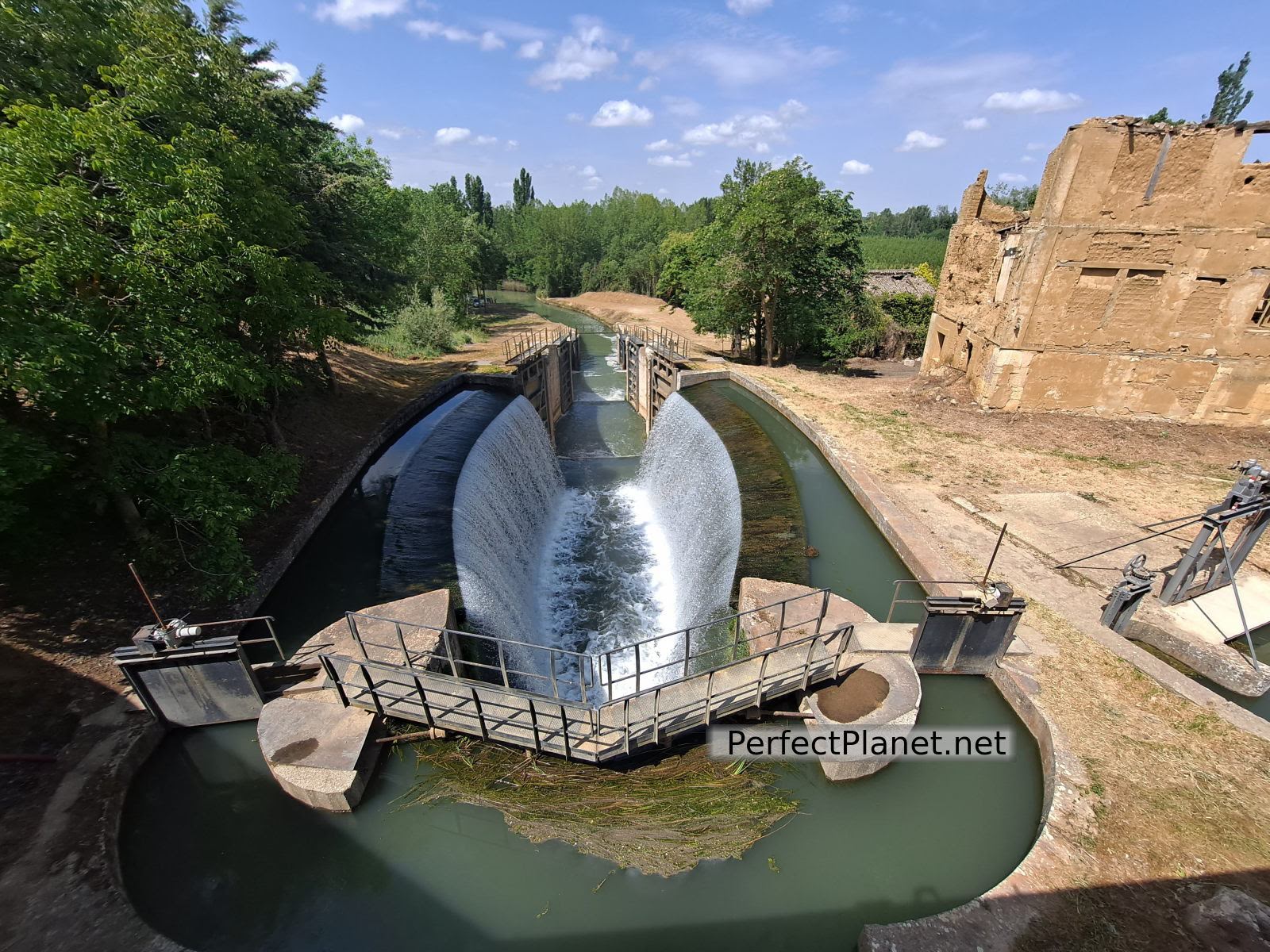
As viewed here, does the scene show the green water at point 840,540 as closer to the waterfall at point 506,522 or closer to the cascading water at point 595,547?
the cascading water at point 595,547

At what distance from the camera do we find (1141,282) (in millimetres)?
17562

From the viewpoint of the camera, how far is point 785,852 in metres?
6.49

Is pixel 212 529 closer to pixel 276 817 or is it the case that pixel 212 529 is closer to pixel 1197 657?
pixel 276 817

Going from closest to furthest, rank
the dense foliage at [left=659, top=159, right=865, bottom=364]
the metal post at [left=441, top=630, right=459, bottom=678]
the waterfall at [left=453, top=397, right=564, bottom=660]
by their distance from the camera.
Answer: the metal post at [left=441, top=630, right=459, bottom=678]
the waterfall at [left=453, top=397, right=564, bottom=660]
the dense foliage at [left=659, top=159, right=865, bottom=364]

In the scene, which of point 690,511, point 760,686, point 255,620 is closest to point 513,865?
point 760,686

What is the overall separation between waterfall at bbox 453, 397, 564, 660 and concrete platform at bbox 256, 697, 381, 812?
8.30 ft

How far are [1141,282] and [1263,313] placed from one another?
3479mm

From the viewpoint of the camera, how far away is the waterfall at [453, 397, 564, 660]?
34.8 ft

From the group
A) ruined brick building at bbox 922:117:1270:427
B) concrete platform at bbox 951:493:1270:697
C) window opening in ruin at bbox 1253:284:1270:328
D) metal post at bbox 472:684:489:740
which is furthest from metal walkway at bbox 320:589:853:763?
window opening in ruin at bbox 1253:284:1270:328

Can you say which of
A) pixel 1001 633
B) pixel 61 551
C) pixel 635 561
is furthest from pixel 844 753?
pixel 61 551

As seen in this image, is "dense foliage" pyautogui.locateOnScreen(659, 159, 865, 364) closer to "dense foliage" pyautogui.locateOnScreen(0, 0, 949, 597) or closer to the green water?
the green water

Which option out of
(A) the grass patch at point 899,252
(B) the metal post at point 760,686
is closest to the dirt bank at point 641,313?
(B) the metal post at point 760,686

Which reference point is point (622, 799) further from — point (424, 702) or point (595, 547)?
point (595, 547)

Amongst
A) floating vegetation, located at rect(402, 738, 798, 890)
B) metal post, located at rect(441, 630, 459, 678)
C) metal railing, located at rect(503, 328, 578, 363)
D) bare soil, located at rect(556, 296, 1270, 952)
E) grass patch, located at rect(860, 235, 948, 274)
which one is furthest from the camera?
grass patch, located at rect(860, 235, 948, 274)
